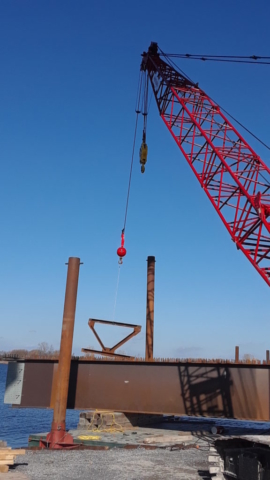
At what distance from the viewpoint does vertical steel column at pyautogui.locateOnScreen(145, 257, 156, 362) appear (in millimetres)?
26000

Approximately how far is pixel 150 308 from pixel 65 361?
8.73 metres

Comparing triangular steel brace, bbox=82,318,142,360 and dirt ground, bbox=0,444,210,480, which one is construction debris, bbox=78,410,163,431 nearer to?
triangular steel brace, bbox=82,318,142,360

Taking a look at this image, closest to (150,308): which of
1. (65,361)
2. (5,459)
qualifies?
(65,361)

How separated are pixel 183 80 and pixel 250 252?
11904mm

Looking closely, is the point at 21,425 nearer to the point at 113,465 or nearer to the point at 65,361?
the point at 65,361

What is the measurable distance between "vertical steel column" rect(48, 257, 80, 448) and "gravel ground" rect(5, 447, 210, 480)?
119cm

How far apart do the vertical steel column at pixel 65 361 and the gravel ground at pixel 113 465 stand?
1193mm

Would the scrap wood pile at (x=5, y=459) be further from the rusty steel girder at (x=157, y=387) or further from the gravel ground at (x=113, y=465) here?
the rusty steel girder at (x=157, y=387)

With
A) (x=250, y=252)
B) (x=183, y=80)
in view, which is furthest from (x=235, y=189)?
(x=183, y=80)

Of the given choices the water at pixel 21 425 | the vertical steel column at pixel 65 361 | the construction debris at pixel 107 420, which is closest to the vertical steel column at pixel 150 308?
the construction debris at pixel 107 420

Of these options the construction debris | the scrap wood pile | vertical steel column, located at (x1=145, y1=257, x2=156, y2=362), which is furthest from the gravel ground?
vertical steel column, located at (x1=145, y1=257, x2=156, y2=362)

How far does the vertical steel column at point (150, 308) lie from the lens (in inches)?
1024

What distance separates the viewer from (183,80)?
90.0 feet

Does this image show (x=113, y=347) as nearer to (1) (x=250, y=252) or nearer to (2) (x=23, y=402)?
(2) (x=23, y=402)
